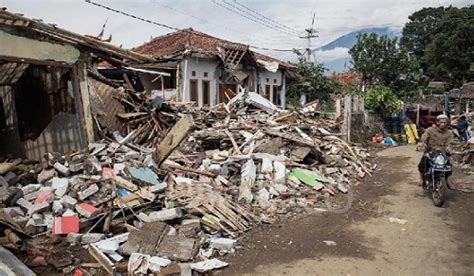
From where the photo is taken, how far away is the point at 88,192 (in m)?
7.07

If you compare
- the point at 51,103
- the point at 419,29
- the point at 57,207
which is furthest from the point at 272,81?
the point at 419,29

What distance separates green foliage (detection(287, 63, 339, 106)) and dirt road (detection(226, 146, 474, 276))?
67.1 feet

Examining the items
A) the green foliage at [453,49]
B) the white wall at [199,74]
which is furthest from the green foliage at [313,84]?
the green foliage at [453,49]

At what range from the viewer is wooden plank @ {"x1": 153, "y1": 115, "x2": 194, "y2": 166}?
335 inches

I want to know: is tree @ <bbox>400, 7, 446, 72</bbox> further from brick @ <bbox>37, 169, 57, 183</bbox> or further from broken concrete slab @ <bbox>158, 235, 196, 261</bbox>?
broken concrete slab @ <bbox>158, 235, 196, 261</bbox>

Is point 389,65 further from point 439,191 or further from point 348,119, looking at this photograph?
point 439,191

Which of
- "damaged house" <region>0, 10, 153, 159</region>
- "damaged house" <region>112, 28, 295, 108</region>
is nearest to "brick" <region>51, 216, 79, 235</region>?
"damaged house" <region>0, 10, 153, 159</region>

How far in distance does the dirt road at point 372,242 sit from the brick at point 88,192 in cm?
265

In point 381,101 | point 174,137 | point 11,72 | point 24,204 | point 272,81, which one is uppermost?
point 272,81

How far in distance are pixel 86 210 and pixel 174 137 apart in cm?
261

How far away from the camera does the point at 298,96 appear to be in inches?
1196

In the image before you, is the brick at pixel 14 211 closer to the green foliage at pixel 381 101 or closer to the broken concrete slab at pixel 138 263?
the broken concrete slab at pixel 138 263

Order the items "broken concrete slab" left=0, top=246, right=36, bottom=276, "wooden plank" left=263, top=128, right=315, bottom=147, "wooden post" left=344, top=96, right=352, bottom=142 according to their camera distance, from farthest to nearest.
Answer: "wooden post" left=344, top=96, right=352, bottom=142, "wooden plank" left=263, top=128, right=315, bottom=147, "broken concrete slab" left=0, top=246, right=36, bottom=276

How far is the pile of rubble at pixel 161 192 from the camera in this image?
5.71 m
